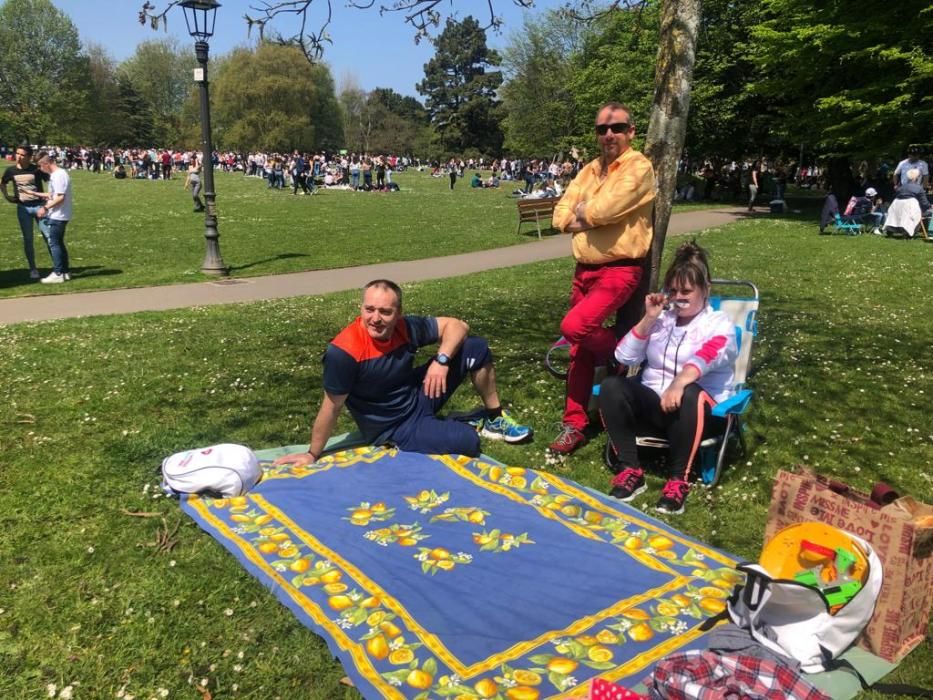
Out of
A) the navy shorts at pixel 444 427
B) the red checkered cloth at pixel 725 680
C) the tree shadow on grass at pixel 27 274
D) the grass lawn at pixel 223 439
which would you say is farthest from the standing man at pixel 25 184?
the red checkered cloth at pixel 725 680

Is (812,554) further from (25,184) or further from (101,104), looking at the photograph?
(101,104)

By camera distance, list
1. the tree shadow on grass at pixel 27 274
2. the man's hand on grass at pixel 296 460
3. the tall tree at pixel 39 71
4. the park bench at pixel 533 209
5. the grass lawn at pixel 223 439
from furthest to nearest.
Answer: the tall tree at pixel 39 71 → the park bench at pixel 533 209 → the tree shadow on grass at pixel 27 274 → the man's hand on grass at pixel 296 460 → the grass lawn at pixel 223 439

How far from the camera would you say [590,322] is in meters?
4.98

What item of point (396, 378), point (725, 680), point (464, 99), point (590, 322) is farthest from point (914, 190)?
point (464, 99)

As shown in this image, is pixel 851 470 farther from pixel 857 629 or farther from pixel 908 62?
pixel 908 62

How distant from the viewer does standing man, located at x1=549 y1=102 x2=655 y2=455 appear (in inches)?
191

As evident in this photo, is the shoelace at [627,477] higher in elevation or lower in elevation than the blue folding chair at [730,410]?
lower

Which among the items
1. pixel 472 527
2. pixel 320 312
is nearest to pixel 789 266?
pixel 320 312

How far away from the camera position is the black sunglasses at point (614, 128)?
16.0ft

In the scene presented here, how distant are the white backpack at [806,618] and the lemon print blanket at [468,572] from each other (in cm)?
35

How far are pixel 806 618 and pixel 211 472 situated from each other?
3.23m

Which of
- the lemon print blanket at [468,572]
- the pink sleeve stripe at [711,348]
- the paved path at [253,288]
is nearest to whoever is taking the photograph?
the lemon print blanket at [468,572]

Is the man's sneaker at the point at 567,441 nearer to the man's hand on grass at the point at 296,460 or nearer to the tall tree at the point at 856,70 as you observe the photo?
the man's hand on grass at the point at 296,460

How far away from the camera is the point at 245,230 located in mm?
20078
